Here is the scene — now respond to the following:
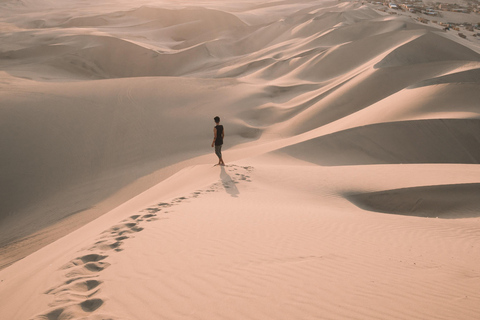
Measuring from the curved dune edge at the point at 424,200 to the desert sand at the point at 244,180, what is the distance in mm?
35

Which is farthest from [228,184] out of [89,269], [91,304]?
[91,304]

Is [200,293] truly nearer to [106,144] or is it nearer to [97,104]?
[106,144]

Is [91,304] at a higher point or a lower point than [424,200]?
higher

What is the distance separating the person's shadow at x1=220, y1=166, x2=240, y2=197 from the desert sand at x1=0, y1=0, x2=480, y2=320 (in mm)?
41

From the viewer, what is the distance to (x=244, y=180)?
7543mm

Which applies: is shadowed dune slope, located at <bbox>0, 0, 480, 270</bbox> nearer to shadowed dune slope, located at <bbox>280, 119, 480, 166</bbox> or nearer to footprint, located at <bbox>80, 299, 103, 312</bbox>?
shadowed dune slope, located at <bbox>280, 119, 480, 166</bbox>

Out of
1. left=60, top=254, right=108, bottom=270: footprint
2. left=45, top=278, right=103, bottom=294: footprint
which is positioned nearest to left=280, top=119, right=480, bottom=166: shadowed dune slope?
left=60, top=254, right=108, bottom=270: footprint

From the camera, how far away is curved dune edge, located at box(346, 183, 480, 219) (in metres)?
7.05

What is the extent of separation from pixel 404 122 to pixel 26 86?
13.7 metres

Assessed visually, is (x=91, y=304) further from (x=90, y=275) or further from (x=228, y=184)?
(x=228, y=184)

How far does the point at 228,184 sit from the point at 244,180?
433 mm

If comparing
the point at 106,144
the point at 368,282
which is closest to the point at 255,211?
the point at 368,282

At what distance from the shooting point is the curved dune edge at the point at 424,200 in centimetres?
705

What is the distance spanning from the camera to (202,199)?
622 centimetres
